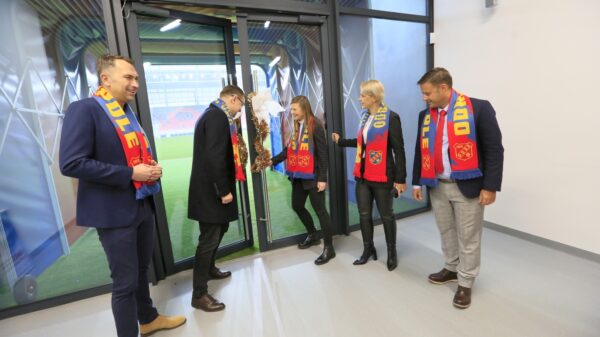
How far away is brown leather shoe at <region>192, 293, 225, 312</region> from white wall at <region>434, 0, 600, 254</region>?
9.64 ft

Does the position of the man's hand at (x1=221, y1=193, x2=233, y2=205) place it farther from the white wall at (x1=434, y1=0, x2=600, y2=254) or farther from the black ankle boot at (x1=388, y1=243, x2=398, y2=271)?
the white wall at (x1=434, y1=0, x2=600, y2=254)

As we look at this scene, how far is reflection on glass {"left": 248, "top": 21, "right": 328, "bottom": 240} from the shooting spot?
3119 mm

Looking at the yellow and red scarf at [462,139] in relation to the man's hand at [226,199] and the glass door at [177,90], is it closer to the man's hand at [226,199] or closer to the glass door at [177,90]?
the man's hand at [226,199]

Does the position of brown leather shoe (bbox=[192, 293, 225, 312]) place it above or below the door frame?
below

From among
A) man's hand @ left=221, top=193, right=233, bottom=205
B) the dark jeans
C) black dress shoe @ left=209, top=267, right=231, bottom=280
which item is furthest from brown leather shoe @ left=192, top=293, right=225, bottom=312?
man's hand @ left=221, top=193, right=233, bottom=205

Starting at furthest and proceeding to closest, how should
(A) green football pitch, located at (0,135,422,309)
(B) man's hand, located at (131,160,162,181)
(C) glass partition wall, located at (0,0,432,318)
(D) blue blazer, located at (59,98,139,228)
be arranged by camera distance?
(A) green football pitch, located at (0,135,422,309) → (C) glass partition wall, located at (0,0,432,318) → (B) man's hand, located at (131,160,162,181) → (D) blue blazer, located at (59,98,139,228)

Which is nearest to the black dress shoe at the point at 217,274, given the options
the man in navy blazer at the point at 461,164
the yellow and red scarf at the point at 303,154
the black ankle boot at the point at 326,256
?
the black ankle boot at the point at 326,256

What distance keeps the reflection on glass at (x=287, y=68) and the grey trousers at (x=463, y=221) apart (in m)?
1.56

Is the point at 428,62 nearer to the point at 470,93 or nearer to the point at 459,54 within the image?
the point at 459,54

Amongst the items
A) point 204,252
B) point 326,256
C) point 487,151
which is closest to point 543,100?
point 487,151

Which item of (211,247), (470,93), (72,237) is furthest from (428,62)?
(72,237)

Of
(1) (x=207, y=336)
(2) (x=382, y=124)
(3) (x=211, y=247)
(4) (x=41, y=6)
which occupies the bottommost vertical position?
(1) (x=207, y=336)

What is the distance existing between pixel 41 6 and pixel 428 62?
149 inches

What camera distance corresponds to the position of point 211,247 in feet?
7.07
